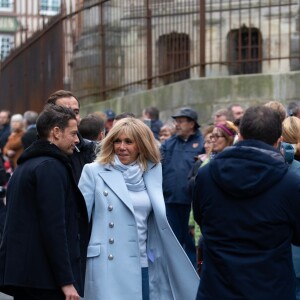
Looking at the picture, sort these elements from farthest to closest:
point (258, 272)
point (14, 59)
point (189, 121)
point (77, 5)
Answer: point (14, 59)
point (77, 5)
point (189, 121)
point (258, 272)

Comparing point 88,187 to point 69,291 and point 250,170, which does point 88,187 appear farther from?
point 250,170

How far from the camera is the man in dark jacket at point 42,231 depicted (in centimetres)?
655

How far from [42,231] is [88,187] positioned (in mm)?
929

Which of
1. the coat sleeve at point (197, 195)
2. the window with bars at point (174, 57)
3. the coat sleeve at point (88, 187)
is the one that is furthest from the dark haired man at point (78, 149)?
the window with bars at point (174, 57)

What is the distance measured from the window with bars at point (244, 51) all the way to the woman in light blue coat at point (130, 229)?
661cm

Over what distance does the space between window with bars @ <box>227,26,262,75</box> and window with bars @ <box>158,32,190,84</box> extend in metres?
0.62

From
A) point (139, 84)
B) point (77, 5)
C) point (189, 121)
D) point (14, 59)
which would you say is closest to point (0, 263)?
point (189, 121)

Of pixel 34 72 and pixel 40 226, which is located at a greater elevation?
pixel 34 72

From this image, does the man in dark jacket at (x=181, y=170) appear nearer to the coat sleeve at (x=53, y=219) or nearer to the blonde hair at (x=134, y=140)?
the blonde hair at (x=134, y=140)

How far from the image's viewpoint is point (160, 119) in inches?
606

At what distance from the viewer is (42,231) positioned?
6.59 metres

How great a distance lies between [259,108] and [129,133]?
5.21ft

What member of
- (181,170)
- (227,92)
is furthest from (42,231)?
(227,92)

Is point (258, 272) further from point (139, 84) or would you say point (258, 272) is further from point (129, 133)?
point (139, 84)
